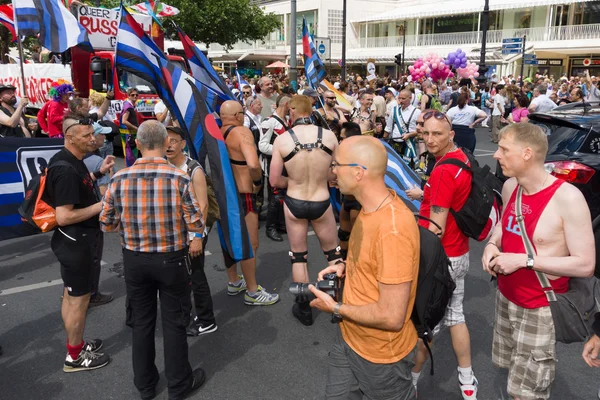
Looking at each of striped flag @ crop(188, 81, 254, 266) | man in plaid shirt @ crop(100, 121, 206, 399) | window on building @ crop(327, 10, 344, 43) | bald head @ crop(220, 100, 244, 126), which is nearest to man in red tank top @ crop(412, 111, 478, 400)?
man in plaid shirt @ crop(100, 121, 206, 399)

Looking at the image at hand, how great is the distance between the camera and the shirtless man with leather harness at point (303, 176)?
13.2 feet

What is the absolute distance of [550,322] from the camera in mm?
2305

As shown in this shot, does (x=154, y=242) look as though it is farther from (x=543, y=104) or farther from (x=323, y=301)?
(x=543, y=104)

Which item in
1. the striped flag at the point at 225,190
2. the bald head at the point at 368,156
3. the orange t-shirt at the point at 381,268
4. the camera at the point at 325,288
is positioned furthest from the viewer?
the striped flag at the point at 225,190

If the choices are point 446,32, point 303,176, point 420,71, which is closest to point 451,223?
point 303,176

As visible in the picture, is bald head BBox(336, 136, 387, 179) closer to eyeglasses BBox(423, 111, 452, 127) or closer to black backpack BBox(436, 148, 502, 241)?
black backpack BBox(436, 148, 502, 241)

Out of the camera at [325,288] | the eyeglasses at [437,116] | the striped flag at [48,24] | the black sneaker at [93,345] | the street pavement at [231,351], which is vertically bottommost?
the street pavement at [231,351]

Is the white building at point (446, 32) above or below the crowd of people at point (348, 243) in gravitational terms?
above

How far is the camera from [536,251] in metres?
2.26

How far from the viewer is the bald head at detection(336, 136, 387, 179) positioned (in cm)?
194

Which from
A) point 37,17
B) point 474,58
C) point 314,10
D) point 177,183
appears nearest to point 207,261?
point 177,183

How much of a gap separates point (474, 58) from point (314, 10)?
18123 millimetres

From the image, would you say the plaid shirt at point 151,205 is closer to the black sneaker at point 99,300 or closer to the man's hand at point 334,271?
the man's hand at point 334,271

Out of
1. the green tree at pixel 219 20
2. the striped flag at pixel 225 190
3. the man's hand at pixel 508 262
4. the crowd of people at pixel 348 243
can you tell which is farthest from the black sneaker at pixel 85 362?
the green tree at pixel 219 20
